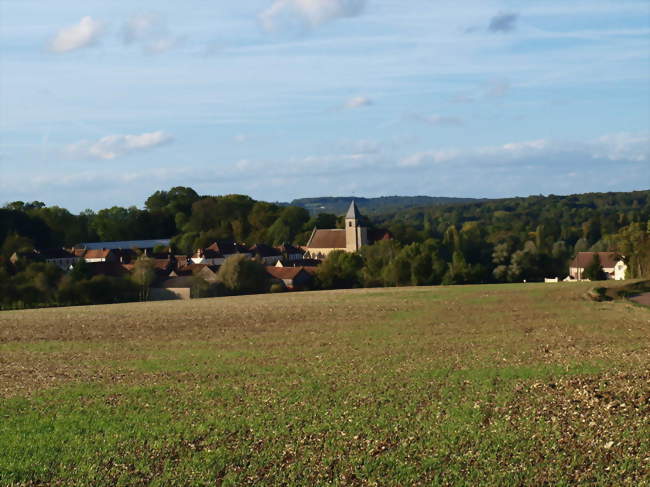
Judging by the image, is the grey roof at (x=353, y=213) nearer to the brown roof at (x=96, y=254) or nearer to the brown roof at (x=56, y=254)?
the brown roof at (x=96, y=254)

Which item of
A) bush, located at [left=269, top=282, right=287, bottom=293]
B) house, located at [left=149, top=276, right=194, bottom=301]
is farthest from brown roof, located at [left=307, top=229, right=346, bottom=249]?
house, located at [left=149, top=276, right=194, bottom=301]

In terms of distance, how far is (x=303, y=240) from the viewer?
133125mm

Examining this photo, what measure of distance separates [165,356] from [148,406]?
9.28 m

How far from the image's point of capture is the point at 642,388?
16.3 m

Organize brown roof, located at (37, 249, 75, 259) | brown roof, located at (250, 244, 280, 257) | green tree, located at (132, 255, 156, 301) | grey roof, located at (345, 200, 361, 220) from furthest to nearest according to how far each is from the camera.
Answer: grey roof, located at (345, 200, 361, 220) < brown roof, located at (250, 244, 280, 257) < brown roof, located at (37, 249, 75, 259) < green tree, located at (132, 255, 156, 301)

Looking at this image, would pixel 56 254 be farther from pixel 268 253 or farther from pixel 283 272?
pixel 283 272

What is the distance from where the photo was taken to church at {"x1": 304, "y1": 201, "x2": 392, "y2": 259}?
119m

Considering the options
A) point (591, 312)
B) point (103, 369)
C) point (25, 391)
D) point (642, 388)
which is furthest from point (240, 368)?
point (591, 312)

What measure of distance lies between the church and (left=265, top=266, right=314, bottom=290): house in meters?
35.8

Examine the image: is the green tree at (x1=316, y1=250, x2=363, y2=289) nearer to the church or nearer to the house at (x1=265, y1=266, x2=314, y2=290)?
the house at (x1=265, y1=266, x2=314, y2=290)

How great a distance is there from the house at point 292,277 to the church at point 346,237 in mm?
35777

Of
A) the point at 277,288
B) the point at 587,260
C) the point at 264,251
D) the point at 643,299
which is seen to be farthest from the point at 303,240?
the point at 643,299

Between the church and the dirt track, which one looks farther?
the church

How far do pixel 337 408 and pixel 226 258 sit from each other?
282ft
